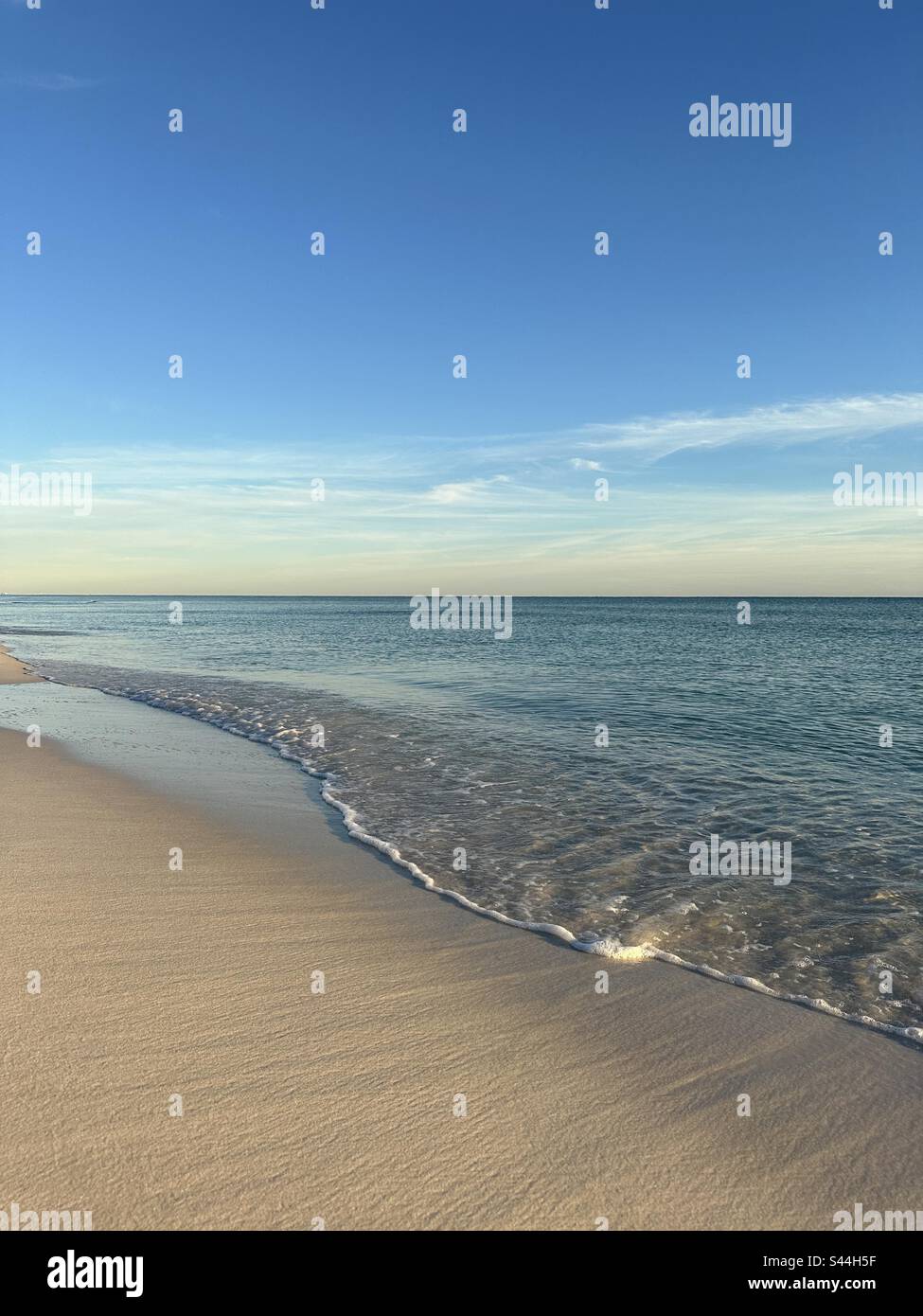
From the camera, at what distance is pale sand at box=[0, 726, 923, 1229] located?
3596mm

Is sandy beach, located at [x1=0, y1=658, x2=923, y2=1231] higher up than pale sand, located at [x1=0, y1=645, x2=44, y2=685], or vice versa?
pale sand, located at [x1=0, y1=645, x2=44, y2=685]

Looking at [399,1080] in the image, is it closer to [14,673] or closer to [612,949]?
[612,949]

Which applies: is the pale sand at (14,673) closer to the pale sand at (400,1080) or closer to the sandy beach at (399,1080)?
the sandy beach at (399,1080)

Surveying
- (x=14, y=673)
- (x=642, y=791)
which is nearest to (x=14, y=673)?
(x=14, y=673)

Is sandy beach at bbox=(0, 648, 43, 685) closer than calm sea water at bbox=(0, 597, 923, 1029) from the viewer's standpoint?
No

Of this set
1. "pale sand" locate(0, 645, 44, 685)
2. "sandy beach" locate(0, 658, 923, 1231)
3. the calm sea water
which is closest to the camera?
"sandy beach" locate(0, 658, 923, 1231)

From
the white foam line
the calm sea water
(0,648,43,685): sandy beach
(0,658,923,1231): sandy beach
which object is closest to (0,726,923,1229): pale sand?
(0,658,923,1231): sandy beach

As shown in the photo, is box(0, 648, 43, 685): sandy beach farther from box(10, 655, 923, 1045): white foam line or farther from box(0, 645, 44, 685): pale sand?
box(10, 655, 923, 1045): white foam line

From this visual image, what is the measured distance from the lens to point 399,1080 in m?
4.48

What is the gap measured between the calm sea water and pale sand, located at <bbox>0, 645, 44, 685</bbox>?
110cm

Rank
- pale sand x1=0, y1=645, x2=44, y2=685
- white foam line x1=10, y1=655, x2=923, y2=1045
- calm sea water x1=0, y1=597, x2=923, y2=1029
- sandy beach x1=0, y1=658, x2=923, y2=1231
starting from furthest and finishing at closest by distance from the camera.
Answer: pale sand x1=0, y1=645, x2=44, y2=685
calm sea water x1=0, y1=597, x2=923, y2=1029
white foam line x1=10, y1=655, x2=923, y2=1045
sandy beach x1=0, y1=658, x2=923, y2=1231

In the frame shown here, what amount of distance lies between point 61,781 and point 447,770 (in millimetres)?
6147

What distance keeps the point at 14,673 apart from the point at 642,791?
2542cm

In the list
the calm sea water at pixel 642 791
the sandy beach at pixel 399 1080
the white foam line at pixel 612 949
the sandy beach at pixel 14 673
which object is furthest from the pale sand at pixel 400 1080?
the sandy beach at pixel 14 673
